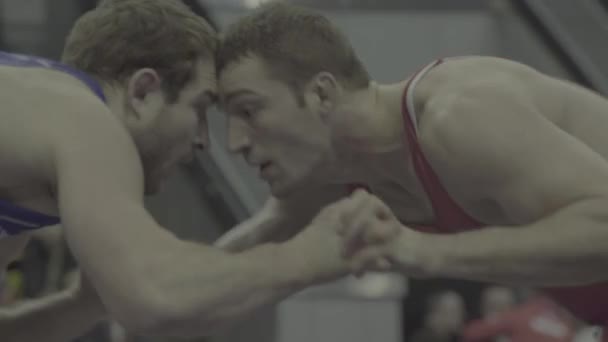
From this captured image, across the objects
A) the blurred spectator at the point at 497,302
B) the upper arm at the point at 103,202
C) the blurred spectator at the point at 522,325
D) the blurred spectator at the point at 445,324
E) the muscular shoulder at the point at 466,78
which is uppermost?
the upper arm at the point at 103,202

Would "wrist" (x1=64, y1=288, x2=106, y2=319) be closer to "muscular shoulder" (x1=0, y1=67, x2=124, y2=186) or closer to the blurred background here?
"muscular shoulder" (x1=0, y1=67, x2=124, y2=186)

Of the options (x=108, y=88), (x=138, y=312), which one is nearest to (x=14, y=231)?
(x=108, y=88)

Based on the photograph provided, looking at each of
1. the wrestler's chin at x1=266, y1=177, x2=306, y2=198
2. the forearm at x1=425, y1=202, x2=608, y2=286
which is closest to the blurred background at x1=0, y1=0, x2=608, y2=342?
the wrestler's chin at x1=266, y1=177, x2=306, y2=198

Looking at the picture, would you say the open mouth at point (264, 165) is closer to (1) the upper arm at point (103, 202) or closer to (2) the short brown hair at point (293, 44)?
(2) the short brown hair at point (293, 44)

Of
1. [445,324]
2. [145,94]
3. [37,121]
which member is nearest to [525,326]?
[445,324]

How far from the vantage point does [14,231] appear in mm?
2586

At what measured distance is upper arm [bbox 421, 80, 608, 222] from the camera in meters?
2.50

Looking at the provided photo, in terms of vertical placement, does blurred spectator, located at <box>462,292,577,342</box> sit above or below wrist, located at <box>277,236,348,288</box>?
below

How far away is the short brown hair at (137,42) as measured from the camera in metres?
2.70

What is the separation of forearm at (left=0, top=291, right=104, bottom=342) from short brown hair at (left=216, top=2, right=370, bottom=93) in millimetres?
726

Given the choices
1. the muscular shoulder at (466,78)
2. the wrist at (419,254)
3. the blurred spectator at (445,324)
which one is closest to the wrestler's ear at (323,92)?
the muscular shoulder at (466,78)

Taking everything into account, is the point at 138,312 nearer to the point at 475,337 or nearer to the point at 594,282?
the point at 594,282

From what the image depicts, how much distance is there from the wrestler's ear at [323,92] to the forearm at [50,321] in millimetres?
757

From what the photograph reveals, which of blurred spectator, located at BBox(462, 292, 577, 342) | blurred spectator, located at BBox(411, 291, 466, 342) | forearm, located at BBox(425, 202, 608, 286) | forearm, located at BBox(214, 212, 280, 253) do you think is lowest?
blurred spectator, located at BBox(411, 291, 466, 342)
